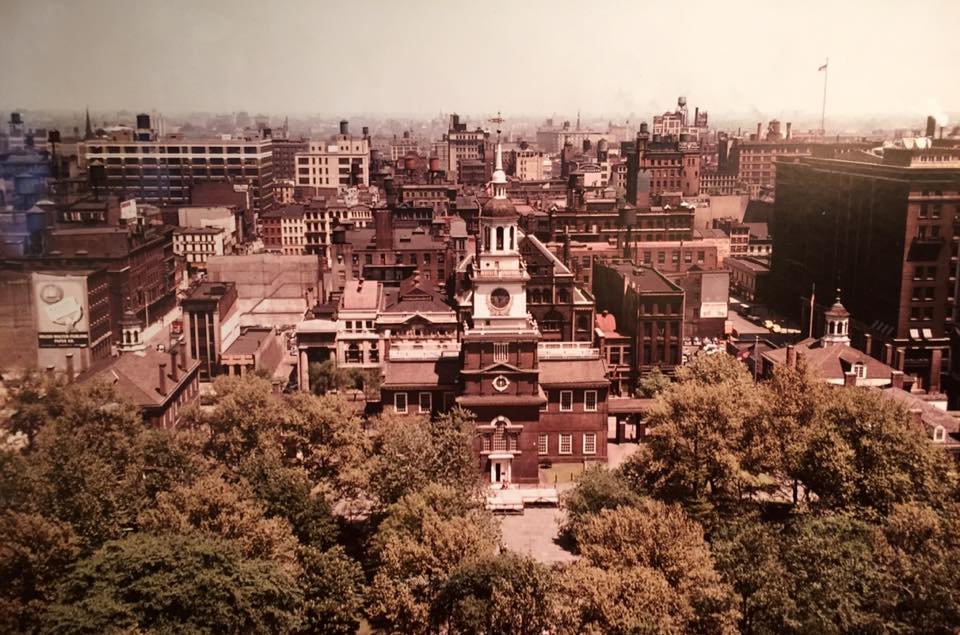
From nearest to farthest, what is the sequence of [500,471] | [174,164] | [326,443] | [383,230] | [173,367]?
[326,443], [500,471], [173,367], [383,230], [174,164]

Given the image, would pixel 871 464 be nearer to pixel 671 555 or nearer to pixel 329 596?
pixel 671 555

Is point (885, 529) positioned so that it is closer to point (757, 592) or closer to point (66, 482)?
point (757, 592)

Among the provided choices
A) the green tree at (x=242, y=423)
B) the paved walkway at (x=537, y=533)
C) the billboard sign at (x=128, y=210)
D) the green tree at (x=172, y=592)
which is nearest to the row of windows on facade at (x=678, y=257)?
the paved walkway at (x=537, y=533)

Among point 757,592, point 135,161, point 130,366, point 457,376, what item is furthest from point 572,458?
point 135,161

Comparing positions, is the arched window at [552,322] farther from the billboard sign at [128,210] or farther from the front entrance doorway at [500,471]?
the billboard sign at [128,210]

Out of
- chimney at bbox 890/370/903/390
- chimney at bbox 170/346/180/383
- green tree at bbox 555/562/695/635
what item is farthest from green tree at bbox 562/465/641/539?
chimney at bbox 170/346/180/383

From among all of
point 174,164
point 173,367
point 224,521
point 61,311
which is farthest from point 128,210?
point 224,521

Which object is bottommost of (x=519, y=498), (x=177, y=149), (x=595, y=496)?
(x=519, y=498)

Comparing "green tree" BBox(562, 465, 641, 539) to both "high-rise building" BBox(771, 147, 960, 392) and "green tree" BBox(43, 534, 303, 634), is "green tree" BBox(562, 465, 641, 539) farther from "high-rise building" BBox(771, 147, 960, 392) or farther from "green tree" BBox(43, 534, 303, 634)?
"high-rise building" BBox(771, 147, 960, 392)
